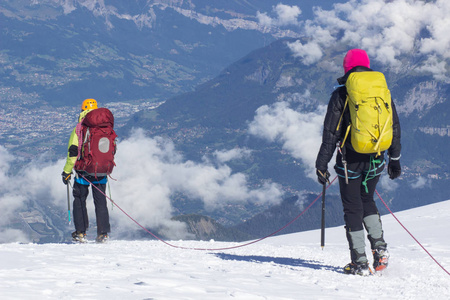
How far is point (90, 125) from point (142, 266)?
17.2 ft

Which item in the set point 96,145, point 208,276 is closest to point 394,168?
point 208,276

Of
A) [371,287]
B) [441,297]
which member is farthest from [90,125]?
[441,297]

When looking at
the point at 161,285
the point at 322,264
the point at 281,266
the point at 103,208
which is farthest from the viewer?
the point at 103,208

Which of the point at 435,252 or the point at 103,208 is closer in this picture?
the point at 435,252

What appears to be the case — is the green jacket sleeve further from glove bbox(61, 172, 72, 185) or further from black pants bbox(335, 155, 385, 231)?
black pants bbox(335, 155, 385, 231)

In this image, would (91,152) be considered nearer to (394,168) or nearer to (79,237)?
(79,237)

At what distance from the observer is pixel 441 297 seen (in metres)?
7.65

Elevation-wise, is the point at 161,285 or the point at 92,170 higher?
the point at 92,170

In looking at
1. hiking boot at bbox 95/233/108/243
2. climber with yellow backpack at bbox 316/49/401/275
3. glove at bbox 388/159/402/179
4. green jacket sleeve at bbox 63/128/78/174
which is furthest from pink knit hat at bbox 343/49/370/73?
hiking boot at bbox 95/233/108/243

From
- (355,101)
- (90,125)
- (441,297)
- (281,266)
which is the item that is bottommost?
(441,297)

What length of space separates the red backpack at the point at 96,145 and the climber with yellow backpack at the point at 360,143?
6174 millimetres

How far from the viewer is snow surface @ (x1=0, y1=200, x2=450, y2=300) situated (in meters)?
6.55

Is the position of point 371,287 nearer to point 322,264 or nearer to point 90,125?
point 322,264

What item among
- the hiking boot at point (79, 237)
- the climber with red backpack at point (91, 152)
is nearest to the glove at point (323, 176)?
the climber with red backpack at point (91, 152)
